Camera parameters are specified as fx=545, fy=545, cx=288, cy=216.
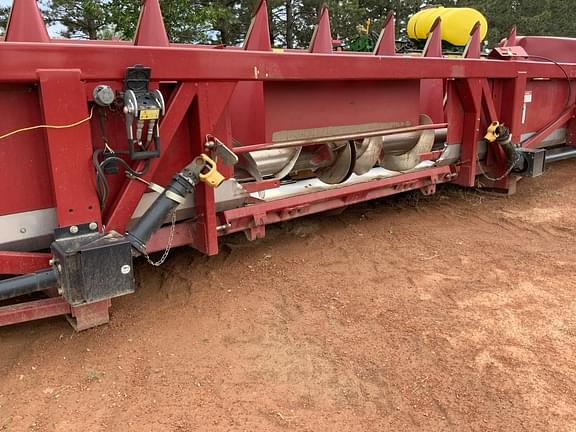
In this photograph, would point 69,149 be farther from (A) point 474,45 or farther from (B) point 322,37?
(A) point 474,45

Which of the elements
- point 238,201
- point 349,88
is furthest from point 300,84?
point 238,201

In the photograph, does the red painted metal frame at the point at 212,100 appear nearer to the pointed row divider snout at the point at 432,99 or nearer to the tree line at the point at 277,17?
the pointed row divider snout at the point at 432,99

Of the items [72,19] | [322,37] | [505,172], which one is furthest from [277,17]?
[322,37]

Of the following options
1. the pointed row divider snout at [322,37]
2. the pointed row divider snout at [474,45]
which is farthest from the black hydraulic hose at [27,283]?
the pointed row divider snout at [474,45]

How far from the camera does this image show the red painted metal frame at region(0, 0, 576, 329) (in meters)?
2.27

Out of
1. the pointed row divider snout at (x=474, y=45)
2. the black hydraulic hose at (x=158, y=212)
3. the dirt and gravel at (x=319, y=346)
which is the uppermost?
the pointed row divider snout at (x=474, y=45)

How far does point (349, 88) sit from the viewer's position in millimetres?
3652

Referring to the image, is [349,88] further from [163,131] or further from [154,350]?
[154,350]

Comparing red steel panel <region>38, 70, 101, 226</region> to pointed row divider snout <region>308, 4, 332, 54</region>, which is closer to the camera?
red steel panel <region>38, 70, 101, 226</region>

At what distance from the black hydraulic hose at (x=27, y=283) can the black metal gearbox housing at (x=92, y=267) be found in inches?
2.9

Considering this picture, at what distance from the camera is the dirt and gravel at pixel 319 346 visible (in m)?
2.03

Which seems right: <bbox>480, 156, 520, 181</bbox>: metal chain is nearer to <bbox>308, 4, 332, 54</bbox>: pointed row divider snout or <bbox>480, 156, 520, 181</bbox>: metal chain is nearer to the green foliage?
<bbox>308, 4, 332, 54</bbox>: pointed row divider snout

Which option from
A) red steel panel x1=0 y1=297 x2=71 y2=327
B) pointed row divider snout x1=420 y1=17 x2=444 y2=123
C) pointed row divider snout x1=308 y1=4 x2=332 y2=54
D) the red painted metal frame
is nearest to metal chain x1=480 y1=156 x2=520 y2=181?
the red painted metal frame

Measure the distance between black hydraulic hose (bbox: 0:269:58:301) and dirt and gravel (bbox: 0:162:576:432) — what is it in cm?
30
